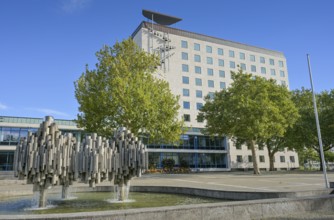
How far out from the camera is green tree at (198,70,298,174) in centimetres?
3591

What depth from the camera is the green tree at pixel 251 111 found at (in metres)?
35.9

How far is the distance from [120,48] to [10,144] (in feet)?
Answer: 86.6

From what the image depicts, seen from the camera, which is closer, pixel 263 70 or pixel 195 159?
pixel 195 159

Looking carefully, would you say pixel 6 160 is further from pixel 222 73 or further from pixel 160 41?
pixel 222 73

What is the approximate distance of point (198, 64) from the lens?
64.2m

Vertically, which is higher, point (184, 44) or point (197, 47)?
point (184, 44)

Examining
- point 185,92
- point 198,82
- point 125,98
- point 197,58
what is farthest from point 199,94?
point 125,98

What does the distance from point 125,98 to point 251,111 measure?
16.4 metres

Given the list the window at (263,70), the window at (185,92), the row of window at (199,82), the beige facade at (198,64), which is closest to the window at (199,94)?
the beige facade at (198,64)

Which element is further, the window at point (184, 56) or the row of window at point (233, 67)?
the window at point (184, 56)

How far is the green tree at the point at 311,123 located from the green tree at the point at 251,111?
6.29 metres

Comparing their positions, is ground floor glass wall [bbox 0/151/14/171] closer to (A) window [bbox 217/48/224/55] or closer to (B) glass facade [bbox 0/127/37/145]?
→ (B) glass facade [bbox 0/127/37/145]

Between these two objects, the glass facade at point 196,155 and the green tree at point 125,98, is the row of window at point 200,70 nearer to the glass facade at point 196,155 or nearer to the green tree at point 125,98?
the glass facade at point 196,155

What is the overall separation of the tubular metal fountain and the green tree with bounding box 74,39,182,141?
14206 millimetres
